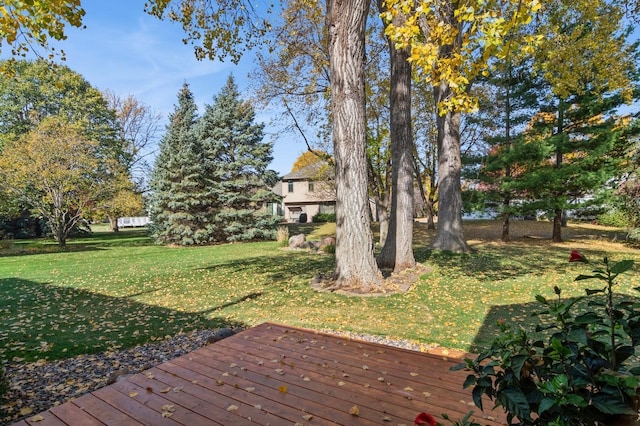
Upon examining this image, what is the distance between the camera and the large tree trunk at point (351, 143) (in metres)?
6.39

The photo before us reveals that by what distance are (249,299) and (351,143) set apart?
149 inches

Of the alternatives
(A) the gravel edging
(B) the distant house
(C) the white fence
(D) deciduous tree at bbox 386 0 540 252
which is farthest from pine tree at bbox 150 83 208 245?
(C) the white fence

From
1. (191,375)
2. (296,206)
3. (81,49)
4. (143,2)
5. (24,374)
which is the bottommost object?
(24,374)

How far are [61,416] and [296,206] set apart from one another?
33.8 m

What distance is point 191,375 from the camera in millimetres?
2975

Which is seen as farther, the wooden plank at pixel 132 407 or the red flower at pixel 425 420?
the wooden plank at pixel 132 407

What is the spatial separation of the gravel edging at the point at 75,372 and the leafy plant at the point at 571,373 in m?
2.93

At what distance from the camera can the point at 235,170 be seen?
67.4 ft

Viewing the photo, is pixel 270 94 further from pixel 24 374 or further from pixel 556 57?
pixel 24 374

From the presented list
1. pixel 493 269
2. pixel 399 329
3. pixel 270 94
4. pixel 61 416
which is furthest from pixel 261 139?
pixel 61 416

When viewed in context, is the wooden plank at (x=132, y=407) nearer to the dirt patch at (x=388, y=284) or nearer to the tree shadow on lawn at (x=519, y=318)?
the tree shadow on lawn at (x=519, y=318)

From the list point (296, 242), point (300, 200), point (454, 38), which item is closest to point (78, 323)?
point (454, 38)

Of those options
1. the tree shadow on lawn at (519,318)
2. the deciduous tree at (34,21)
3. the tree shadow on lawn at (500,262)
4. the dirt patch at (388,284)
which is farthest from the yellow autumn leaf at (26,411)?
the tree shadow on lawn at (500,262)

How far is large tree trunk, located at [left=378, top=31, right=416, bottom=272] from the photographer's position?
27.5 feet
